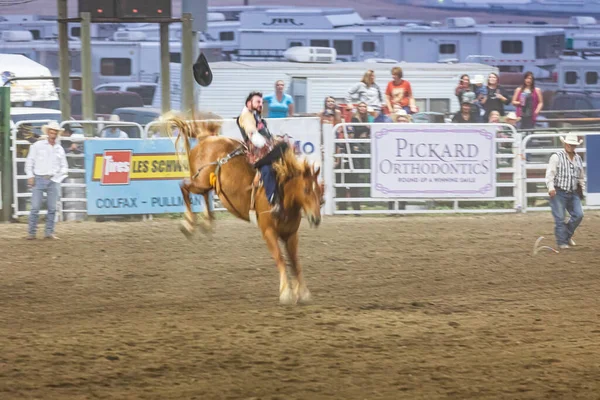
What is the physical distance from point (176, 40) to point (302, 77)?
10.1m

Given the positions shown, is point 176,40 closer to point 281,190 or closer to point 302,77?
point 302,77

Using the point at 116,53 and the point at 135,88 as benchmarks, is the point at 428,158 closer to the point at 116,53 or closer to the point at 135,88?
the point at 135,88

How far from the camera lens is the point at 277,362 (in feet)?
21.1

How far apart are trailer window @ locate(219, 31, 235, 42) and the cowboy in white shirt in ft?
54.4

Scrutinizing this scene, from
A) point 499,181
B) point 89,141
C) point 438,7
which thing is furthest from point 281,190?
point 438,7

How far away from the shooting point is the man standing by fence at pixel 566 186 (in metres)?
11.4

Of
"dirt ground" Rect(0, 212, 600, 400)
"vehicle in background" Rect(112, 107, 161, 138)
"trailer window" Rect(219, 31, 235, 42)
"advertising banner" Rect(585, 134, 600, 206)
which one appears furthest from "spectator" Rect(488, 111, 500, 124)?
"trailer window" Rect(219, 31, 235, 42)

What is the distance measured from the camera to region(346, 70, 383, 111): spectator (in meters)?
15.9

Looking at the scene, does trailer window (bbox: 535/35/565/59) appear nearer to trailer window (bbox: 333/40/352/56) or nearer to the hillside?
trailer window (bbox: 333/40/352/56)

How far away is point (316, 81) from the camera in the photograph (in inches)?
786

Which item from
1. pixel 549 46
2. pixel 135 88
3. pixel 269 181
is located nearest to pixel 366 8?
pixel 549 46

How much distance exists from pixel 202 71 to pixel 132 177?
6.08 feet

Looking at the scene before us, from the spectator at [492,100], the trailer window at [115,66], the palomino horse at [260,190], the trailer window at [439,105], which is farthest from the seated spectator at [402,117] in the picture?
the trailer window at [115,66]

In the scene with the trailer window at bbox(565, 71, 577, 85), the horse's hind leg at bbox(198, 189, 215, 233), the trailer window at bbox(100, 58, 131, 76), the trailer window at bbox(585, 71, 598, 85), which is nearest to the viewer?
the horse's hind leg at bbox(198, 189, 215, 233)
